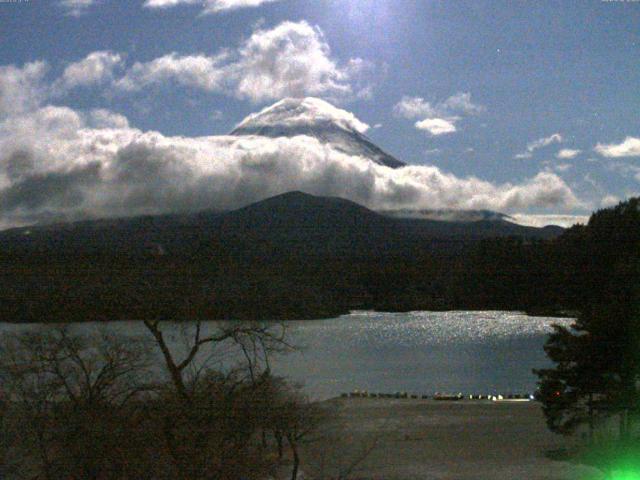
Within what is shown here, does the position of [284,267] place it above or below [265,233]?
below

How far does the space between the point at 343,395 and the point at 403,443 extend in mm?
2677

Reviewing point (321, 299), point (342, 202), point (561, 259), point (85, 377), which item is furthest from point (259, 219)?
point (342, 202)

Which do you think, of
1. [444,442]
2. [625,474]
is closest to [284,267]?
[625,474]

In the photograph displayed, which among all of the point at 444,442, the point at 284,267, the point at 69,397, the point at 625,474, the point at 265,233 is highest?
the point at 265,233

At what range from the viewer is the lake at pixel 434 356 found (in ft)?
34.3

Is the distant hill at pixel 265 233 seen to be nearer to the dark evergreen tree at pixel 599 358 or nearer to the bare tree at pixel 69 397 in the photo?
the bare tree at pixel 69 397

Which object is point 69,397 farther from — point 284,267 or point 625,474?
point 625,474

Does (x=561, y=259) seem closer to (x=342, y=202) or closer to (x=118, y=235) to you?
(x=118, y=235)

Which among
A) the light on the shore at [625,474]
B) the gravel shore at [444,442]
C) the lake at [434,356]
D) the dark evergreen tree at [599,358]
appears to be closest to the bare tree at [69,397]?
the gravel shore at [444,442]

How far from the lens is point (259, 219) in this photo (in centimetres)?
939

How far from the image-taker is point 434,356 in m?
16.4

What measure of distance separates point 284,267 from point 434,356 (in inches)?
467

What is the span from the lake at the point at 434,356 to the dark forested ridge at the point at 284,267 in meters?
1.10

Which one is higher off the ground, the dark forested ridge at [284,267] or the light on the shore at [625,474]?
the dark forested ridge at [284,267]
